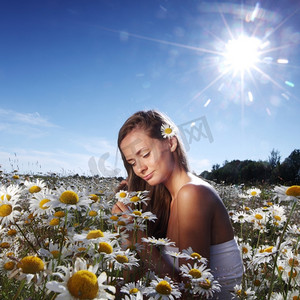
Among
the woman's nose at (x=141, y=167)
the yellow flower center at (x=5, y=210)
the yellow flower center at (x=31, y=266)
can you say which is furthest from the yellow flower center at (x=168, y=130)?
the yellow flower center at (x=31, y=266)

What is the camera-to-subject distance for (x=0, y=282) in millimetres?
1955

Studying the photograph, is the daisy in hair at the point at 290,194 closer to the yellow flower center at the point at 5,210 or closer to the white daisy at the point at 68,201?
the white daisy at the point at 68,201

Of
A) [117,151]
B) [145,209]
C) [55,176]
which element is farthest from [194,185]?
[55,176]

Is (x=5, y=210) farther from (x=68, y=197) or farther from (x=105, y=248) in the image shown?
(x=105, y=248)

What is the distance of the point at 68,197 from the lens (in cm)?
160

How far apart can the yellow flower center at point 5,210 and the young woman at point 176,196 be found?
1227 millimetres

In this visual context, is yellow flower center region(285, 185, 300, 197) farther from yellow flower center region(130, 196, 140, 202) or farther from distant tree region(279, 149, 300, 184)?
distant tree region(279, 149, 300, 184)

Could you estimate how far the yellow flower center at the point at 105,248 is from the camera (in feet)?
4.81

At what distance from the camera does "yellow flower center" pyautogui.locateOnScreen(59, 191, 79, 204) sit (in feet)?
5.24

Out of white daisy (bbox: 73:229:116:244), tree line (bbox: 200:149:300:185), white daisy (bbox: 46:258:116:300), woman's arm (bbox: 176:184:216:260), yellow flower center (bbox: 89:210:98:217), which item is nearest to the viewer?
white daisy (bbox: 46:258:116:300)

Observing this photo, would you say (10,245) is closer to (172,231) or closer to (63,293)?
(63,293)

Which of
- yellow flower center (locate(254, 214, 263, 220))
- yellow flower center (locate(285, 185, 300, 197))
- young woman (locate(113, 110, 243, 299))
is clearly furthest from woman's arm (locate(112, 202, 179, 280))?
yellow flower center (locate(254, 214, 263, 220))

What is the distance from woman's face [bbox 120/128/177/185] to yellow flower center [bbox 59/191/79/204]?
156cm

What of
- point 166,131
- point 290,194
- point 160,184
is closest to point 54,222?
point 290,194
